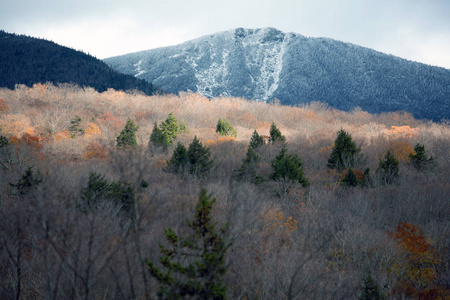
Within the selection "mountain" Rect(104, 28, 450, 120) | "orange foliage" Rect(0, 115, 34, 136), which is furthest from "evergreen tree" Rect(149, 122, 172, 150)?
"mountain" Rect(104, 28, 450, 120)

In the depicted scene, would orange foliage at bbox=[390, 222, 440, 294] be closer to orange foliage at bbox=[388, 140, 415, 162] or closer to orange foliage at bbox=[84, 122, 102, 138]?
orange foliage at bbox=[388, 140, 415, 162]

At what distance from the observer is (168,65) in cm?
16675

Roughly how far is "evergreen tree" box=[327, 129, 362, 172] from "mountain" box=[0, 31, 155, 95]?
75.6m

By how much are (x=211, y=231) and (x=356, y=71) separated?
16780cm

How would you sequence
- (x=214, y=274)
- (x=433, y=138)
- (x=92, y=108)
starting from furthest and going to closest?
(x=92, y=108), (x=433, y=138), (x=214, y=274)

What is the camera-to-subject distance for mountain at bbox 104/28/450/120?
119 meters

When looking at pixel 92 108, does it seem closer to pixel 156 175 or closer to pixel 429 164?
pixel 156 175

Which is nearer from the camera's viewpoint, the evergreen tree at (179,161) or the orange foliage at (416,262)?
the orange foliage at (416,262)

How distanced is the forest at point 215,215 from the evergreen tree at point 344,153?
107 mm

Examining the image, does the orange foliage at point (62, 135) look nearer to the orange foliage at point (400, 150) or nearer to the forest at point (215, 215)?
the forest at point (215, 215)

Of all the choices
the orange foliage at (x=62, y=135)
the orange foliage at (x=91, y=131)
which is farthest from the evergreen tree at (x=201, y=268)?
the orange foliage at (x=91, y=131)

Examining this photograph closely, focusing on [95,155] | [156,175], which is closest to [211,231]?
[156,175]

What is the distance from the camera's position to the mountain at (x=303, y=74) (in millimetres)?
119000

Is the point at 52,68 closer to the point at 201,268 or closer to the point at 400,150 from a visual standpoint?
the point at 400,150
